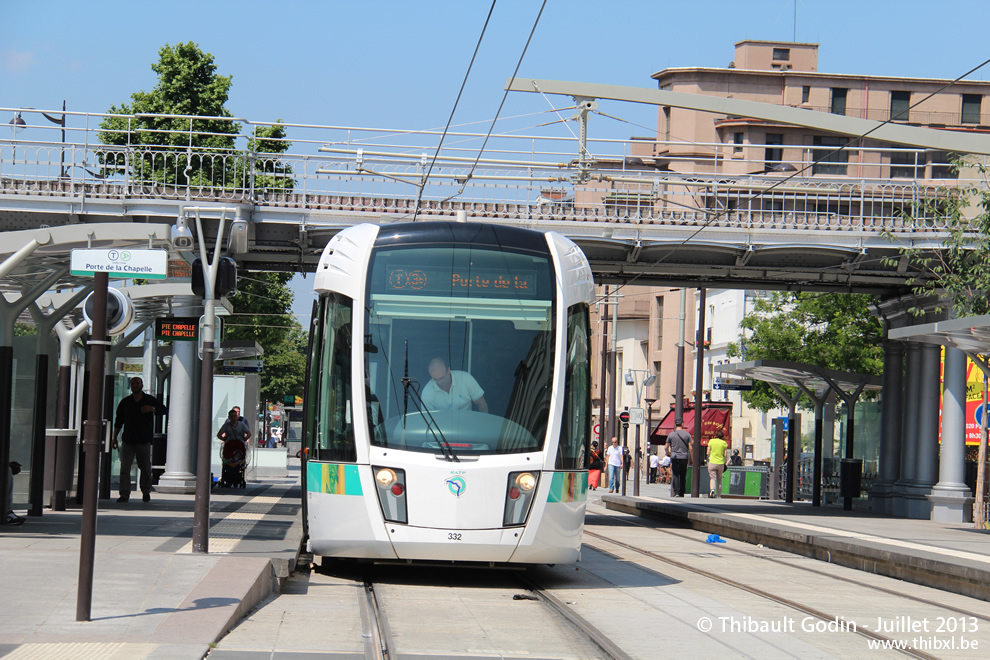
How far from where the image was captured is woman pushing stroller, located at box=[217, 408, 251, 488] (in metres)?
27.4

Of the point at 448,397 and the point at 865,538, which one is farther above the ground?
the point at 448,397

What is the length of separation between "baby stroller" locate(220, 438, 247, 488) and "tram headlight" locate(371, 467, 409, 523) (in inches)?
674

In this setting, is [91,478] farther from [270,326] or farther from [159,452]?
[270,326]

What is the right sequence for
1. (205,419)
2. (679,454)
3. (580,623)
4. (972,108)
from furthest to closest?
(972,108)
(679,454)
(205,419)
(580,623)

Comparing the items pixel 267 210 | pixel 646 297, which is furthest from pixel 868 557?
pixel 646 297

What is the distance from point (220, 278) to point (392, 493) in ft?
9.60

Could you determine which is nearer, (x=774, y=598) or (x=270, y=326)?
(x=774, y=598)

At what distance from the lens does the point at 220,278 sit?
40.9ft

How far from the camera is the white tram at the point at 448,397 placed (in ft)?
36.5

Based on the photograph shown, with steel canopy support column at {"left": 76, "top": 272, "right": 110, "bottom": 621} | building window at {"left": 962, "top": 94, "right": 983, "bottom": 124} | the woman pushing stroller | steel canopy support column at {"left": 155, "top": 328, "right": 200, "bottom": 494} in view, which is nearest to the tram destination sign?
steel canopy support column at {"left": 76, "top": 272, "right": 110, "bottom": 621}

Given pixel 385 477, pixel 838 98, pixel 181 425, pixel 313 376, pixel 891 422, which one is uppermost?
pixel 838 98

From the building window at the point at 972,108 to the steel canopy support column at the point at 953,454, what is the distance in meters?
61.6

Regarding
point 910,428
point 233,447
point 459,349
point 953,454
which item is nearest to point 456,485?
point 459,349

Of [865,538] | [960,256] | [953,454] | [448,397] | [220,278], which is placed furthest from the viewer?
[953,454]
